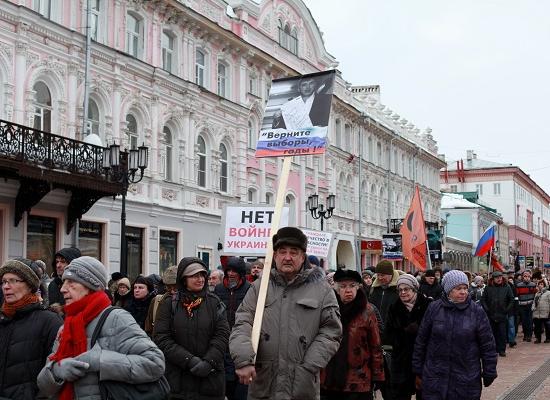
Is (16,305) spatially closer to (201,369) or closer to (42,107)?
(201,369)

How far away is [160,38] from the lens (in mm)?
27031

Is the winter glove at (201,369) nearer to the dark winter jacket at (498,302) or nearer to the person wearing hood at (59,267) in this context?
the person wearing hood at (59,267)

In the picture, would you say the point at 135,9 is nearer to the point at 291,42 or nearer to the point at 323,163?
the point at 291,42

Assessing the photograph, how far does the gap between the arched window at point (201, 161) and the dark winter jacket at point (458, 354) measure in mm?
22117

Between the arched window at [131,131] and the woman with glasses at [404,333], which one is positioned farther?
the arched window at [131,131]

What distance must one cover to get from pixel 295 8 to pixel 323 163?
25.5 ft

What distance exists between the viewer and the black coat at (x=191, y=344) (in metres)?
6.99

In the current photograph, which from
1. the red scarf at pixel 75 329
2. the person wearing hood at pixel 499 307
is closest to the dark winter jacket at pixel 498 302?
the person wearing hood at pixel 499 307

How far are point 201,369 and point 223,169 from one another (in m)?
24.3

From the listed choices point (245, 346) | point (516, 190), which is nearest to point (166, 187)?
point (245, 346)

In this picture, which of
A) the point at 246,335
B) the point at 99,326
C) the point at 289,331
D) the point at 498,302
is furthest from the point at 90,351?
the point at 498,302

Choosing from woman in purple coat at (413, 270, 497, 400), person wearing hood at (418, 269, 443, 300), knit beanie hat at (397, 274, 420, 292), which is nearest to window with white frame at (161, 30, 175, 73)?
person wearing hood at (418, 269, 443, 300)

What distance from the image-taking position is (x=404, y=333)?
846 centimetres

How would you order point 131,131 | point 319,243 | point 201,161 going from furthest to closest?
point 201,161
point 131,131
point 319,243
